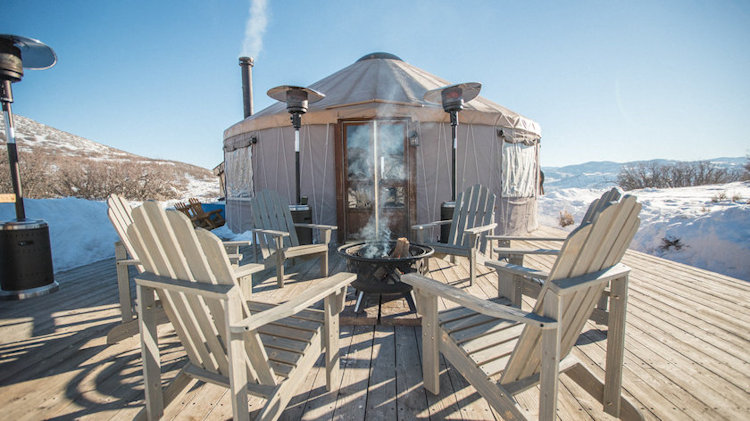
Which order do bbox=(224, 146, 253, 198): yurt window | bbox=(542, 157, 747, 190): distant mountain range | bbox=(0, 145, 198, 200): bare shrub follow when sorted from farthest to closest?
bbox=(542, 157, 747, 190): distant mountain range → bbox=(0, 145, 198, 200): bare shrub → bbox=(224, 146, 253, 198): yurt window

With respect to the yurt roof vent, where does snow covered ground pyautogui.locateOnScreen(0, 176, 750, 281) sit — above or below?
below

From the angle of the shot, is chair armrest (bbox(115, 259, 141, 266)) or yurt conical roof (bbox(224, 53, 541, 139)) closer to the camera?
chair armrest (bbox(115, 259, 141, 266))

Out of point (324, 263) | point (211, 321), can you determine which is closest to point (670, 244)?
point (324, 263)

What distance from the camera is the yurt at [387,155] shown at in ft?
16.0

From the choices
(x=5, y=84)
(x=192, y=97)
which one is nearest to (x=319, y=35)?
(x=5, y=84)

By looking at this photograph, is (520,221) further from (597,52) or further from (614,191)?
→ (597,52)

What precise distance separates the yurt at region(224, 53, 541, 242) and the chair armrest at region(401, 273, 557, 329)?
3.43 m

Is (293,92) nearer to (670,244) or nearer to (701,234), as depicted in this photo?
(670,244)

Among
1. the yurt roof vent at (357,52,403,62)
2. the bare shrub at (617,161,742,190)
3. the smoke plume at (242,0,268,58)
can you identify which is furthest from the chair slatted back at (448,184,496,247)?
the bare shrub at (617,161,742,190)

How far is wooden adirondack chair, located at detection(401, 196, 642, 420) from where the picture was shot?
91 cm

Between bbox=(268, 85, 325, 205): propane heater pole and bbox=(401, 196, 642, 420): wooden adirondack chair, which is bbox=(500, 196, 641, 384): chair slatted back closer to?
bbox=(401, 196, 642, 420): wooden adirondack chair

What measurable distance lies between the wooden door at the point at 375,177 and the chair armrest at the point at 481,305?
3531mm

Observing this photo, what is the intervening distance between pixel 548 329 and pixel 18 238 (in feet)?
13.6

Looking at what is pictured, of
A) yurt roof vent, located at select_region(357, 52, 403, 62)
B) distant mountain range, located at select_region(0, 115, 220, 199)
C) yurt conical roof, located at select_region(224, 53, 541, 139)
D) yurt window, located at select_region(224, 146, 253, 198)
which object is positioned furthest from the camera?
distant mountain range, located at select_region(0, 115, 220, 199)
